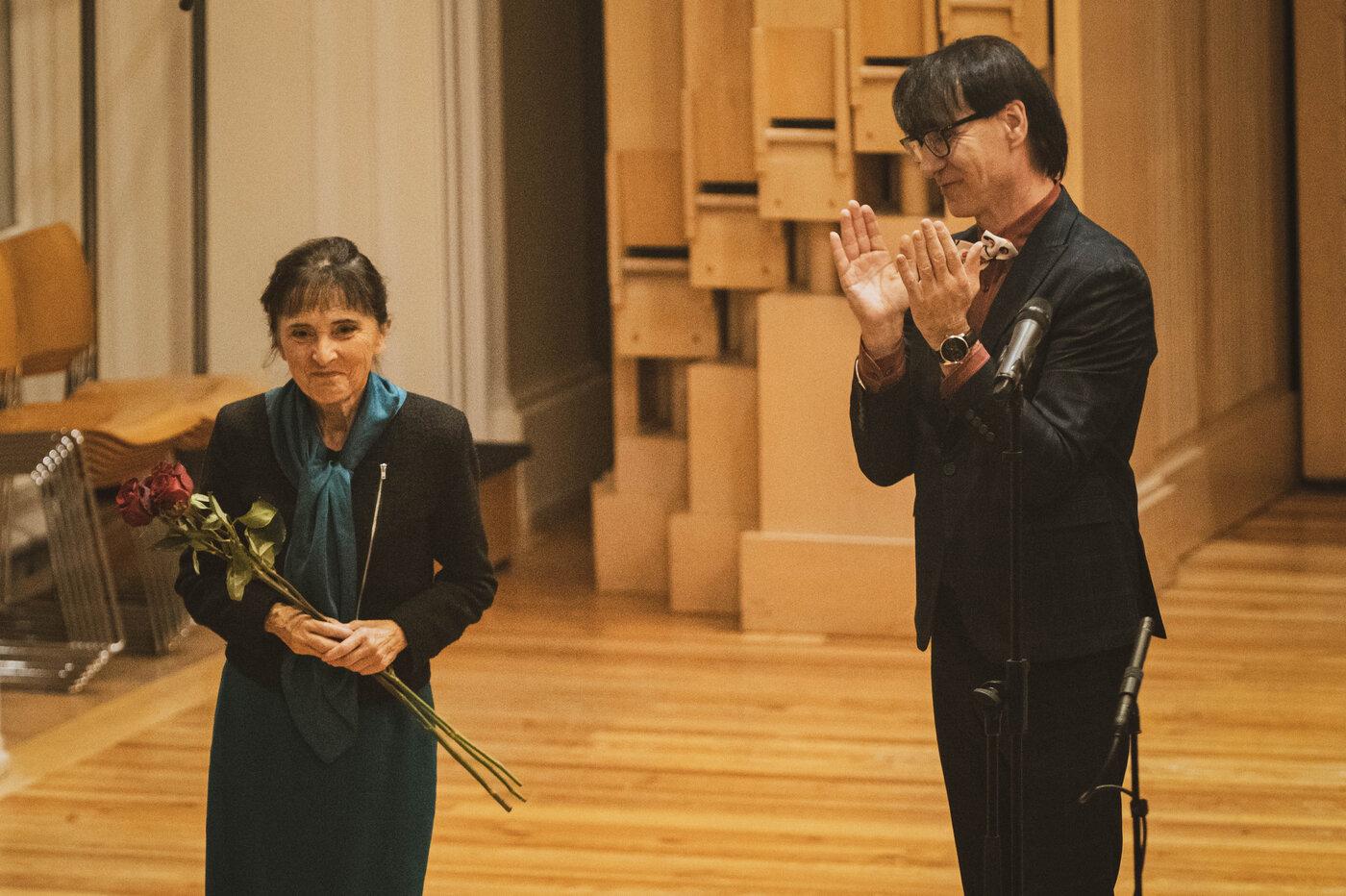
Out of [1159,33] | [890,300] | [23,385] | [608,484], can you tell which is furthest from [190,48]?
[890,300]

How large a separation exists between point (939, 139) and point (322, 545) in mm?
900

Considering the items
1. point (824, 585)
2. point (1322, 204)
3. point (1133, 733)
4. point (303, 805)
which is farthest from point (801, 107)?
point (1133, 733)

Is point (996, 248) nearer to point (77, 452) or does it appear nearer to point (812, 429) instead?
point (812, 429)

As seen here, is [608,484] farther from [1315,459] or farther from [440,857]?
[1315,459]

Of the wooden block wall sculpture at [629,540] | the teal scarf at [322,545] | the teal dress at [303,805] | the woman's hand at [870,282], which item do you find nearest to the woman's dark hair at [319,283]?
the teal scarf at [322,545]

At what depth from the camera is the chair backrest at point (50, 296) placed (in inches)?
198

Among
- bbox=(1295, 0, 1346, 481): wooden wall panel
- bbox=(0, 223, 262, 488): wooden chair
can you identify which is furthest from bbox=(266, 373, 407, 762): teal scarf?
bbox=(1295, 0, 1346, 481): wooden wall panel

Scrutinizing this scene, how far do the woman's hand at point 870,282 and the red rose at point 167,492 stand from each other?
84cm

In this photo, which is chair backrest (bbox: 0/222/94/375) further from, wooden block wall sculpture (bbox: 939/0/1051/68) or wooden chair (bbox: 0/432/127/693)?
wooden block wall sculpture (bbox: 939/0/1051/68)

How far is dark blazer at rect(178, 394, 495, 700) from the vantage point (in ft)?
6.79

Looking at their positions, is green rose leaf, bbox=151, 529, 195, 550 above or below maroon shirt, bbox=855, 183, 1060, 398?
below

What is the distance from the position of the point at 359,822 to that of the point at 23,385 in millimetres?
4008

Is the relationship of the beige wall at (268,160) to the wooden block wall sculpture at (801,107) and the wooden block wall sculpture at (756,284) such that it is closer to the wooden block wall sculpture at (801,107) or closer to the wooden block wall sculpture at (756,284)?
the wooden block wall sculpture at (756,284)

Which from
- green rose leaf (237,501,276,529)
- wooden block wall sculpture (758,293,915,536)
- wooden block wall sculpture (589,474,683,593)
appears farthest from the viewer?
wooden block wall sculpture (589,474,683,593)
